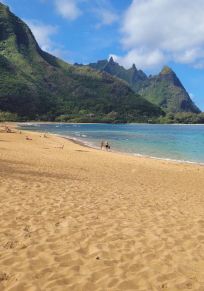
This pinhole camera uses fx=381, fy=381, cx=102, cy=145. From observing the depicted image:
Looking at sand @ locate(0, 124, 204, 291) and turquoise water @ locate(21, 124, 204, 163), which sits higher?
sand @ locate(0, 124, 204, 291)

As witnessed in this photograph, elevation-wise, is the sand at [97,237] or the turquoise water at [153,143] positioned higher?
the sand at [97,237]

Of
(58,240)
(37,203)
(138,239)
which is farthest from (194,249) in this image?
(37,203)

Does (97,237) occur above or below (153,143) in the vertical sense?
above

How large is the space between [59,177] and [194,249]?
1030 cm

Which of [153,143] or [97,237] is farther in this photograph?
[153,143]

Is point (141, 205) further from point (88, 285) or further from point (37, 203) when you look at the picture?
point (88, 285)

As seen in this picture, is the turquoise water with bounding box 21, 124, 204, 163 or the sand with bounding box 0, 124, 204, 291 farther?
the turquoise water with bounding box 21, 124, 204, 163

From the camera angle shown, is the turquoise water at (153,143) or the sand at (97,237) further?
the turquoise water at (153,143)

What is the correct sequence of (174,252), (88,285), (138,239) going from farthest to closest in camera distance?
(138,239), (174,252), (88,285)

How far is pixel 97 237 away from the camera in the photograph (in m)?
8.57

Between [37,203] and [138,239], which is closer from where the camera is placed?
[138,239]

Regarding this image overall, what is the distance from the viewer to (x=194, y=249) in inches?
321

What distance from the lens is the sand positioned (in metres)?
6.37

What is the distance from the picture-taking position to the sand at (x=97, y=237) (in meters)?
6.37
